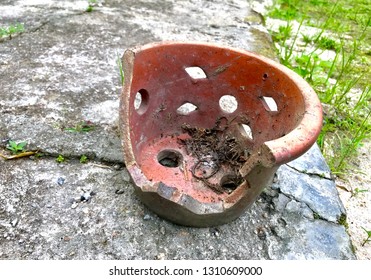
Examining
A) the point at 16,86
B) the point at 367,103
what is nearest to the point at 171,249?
the point at 16,86

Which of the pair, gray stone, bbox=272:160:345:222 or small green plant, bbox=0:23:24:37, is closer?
gray stone, bbox=272:160:345:222

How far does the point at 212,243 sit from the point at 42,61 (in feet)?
5.37

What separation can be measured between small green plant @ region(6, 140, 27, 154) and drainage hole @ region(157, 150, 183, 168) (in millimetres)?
640

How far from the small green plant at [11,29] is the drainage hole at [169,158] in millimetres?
1478

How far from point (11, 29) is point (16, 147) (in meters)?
1.24

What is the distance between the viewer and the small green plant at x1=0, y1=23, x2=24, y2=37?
2.62 metres

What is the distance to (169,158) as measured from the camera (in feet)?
6.63

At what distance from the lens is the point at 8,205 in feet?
5.08

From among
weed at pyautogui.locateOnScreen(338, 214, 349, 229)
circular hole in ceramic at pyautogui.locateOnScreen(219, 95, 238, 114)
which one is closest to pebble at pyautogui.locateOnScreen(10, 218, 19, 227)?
circular hole in ceramic at pyautogui.locateOnScreen(219, 95, 238, 114)

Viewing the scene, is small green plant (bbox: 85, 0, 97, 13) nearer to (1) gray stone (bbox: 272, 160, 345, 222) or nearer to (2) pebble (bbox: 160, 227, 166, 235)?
(1) gray stone (bbox: 272, 160, 345, 222)

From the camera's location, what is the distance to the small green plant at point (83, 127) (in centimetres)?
195

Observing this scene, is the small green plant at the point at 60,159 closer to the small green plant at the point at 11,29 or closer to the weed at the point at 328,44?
the small green plant at the point at 11,29

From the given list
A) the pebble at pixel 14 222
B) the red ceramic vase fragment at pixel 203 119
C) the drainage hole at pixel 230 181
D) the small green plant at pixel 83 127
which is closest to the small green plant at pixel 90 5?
the red ceramic vase fragment at pixel 203 119
